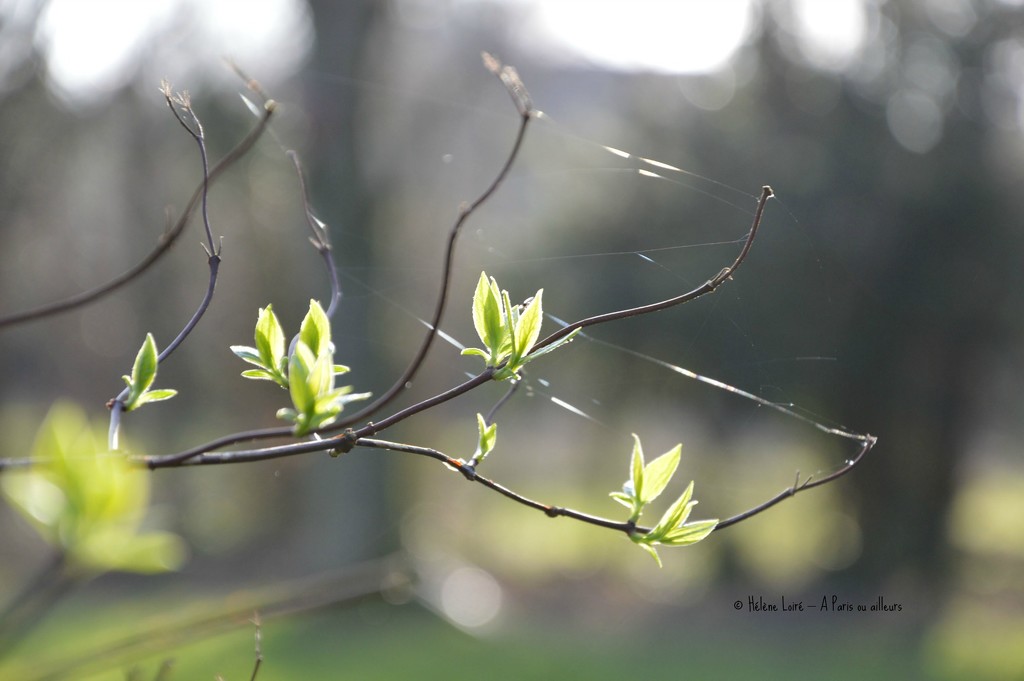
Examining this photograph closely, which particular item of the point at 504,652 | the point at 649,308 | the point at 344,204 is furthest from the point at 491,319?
the point at 344,204

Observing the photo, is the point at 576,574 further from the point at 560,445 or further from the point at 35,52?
the point at 35,52

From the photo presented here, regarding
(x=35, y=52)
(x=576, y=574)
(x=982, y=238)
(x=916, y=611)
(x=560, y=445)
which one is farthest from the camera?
(x=560, y=445)

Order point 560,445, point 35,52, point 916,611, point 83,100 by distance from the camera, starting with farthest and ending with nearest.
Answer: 1. point 560,445
2. point 83,100
3. point 916,611
4. point 35,52

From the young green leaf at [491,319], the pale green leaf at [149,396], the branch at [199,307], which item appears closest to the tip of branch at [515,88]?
the young green leaf at [491,319]

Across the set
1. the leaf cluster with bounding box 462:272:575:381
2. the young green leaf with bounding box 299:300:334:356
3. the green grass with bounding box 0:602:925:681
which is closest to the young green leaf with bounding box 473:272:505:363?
the leaf cluster with bounding box 462:272:575:381

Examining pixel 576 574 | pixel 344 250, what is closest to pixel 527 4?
pixel 344 250

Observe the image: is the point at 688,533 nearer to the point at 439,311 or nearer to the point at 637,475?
the point at 637,475

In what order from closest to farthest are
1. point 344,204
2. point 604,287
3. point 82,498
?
point 82,498 → point 604,287 → point 344,204

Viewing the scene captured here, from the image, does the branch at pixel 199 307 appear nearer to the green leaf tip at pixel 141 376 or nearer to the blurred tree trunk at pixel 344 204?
the green leaf tip at pixel 141 376

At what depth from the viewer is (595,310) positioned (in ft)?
19.3

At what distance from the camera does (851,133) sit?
18.6ft

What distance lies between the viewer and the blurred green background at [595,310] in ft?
18.1

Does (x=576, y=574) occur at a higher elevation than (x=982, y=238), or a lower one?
lower

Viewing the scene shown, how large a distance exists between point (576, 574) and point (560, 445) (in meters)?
1.65
